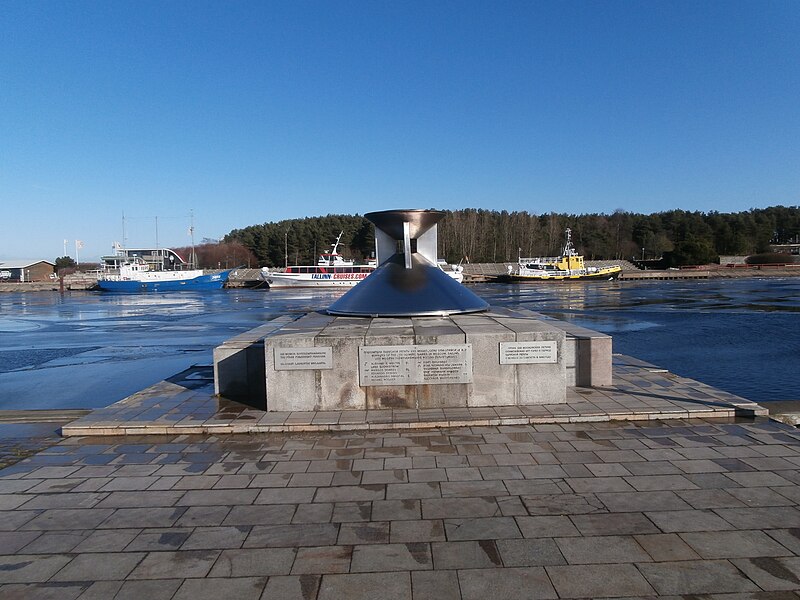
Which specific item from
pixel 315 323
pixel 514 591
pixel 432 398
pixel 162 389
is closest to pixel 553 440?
pixel 432 398

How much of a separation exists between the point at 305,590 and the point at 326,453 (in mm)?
2570

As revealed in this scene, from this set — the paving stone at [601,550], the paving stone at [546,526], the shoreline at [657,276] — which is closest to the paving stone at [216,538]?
the paving stone at [546,526]

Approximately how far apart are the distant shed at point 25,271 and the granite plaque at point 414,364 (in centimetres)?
9672

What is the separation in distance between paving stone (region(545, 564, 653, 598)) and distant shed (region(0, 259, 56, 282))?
101 meters

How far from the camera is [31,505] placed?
4.80m

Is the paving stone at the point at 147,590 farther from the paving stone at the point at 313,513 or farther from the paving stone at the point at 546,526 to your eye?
the paving stone at the point at 546,526

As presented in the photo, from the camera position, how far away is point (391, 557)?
3.79 metres

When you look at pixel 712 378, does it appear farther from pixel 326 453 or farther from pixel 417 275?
pixel 326 453

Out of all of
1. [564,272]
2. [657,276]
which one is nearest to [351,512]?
[564,272]

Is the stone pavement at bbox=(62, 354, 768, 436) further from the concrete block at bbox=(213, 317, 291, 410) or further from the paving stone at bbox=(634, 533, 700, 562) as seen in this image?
the paving stone at bbox=(634, 533, 700, 562)

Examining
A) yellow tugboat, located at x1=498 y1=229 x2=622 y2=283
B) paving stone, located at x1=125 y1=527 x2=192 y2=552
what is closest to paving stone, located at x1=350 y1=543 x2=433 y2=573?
paving stone, located at x1=125 y1=527 x2=192 y2=552

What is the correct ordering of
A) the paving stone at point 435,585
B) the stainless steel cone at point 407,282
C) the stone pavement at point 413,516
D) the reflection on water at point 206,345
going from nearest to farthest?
the paving stone at point 435,585 < the stone pavement at point 413,516 < the stainless steel cone at point 407,282 < the reflection on water at point 206,345

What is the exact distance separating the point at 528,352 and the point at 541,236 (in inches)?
3675

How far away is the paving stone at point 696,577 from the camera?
335cm
